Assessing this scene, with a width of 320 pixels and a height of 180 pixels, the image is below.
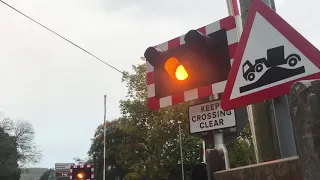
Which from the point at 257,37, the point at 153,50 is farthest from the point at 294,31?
the point at 153,50

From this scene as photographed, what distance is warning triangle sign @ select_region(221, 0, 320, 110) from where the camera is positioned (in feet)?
6.40

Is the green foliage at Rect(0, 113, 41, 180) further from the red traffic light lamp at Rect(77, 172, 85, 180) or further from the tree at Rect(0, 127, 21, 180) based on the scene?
the red traffic light lamp at Rect(77, 172, 85, 180)

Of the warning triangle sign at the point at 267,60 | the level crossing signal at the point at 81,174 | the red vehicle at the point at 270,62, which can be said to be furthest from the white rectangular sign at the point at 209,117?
the level crossing signal at the point at 81,174

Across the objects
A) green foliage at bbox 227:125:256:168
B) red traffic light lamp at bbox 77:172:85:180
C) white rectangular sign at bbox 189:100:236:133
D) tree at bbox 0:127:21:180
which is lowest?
red traffic light lamp at bbox 77:172:85:180

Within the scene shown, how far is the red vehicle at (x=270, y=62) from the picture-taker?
1.98 meters

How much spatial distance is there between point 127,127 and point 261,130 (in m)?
28.1

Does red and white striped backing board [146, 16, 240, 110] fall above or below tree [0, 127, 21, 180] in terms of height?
below

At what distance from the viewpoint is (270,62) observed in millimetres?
2051

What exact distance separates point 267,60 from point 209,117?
136 centimetres

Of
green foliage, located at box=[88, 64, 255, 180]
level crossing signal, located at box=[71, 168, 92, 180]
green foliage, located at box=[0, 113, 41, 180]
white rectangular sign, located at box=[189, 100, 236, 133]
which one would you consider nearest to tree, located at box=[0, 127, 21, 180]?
green foliage, located at box=[0, 113, 41, 180]

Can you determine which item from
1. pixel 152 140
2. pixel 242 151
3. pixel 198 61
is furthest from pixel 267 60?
pixel 242 151

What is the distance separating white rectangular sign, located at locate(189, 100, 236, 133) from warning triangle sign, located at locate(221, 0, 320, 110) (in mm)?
949

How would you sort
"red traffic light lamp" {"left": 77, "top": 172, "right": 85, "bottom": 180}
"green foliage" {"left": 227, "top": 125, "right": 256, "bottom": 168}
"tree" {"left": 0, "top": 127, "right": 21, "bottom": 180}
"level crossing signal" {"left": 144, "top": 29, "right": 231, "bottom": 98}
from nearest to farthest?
"level crossing signal" {"left": 144, "top": 29, "right": 231, "bottom": 98}, "red traffic light lamp" {"left": 77, "top": 172, "right": 85, "bottom": 180}, "green foliage" {"left": 227, "top": 125, "right": 256, "bottom": 168}, "tree" {"left": 0, "top": 127, "right": 21, "bottom": 180}

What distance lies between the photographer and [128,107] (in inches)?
1174
